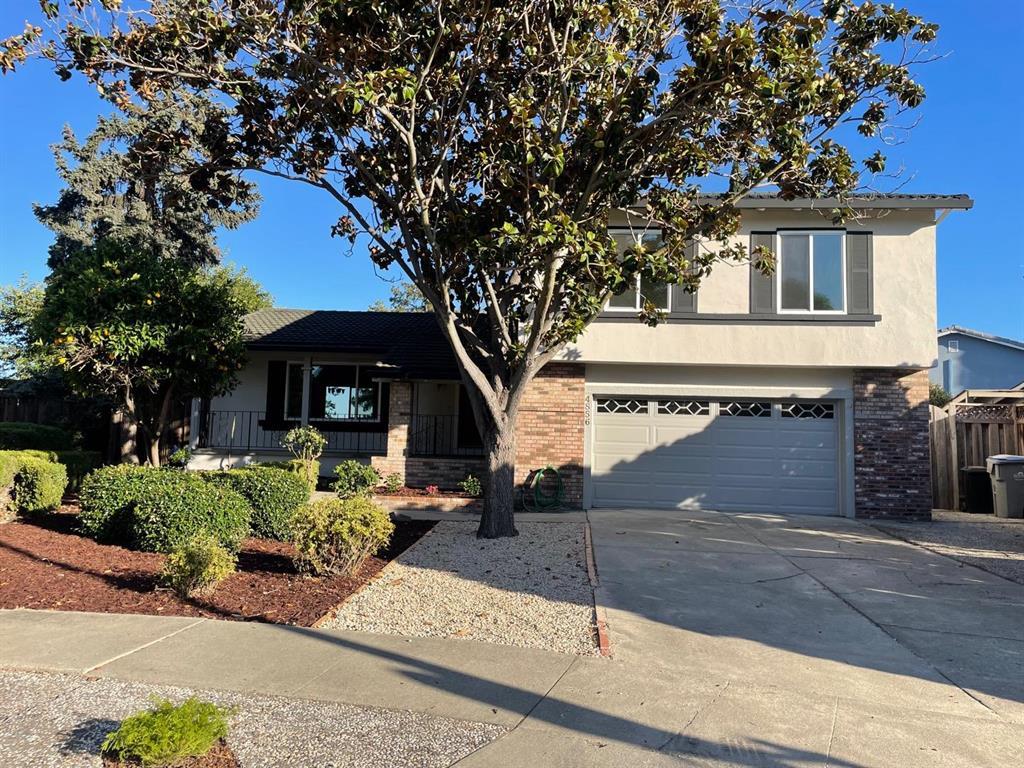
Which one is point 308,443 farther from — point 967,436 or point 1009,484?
point 1009,484

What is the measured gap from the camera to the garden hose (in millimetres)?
12461

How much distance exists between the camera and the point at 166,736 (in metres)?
3.19

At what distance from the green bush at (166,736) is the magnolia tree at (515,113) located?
5370mm

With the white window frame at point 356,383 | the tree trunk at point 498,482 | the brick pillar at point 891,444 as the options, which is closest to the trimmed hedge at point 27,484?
the tree trunk at point 498,482

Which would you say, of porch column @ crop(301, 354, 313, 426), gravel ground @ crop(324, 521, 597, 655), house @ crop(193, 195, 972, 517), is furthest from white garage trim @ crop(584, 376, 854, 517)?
porch column @ crop(301, 354, 313, 426)

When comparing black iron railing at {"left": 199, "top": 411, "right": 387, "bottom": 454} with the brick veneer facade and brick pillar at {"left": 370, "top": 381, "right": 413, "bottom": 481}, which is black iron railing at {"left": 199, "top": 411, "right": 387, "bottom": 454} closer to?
brick pillar at {"left": 370, "top": 381, "right": 413, "bottom": 481}

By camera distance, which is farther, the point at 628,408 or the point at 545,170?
the point at 628,408

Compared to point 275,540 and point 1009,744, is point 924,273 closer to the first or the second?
point 1009,744

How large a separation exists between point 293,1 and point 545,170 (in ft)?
10.5

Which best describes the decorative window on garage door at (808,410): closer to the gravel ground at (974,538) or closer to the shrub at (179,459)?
the gravel ground at (974,538)

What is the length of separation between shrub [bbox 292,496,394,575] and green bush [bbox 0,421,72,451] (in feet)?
26.0

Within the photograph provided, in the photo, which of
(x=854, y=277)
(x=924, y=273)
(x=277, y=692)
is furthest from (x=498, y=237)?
(x=924, y=273)

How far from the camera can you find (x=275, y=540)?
9203mm

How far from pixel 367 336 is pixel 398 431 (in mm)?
4860
